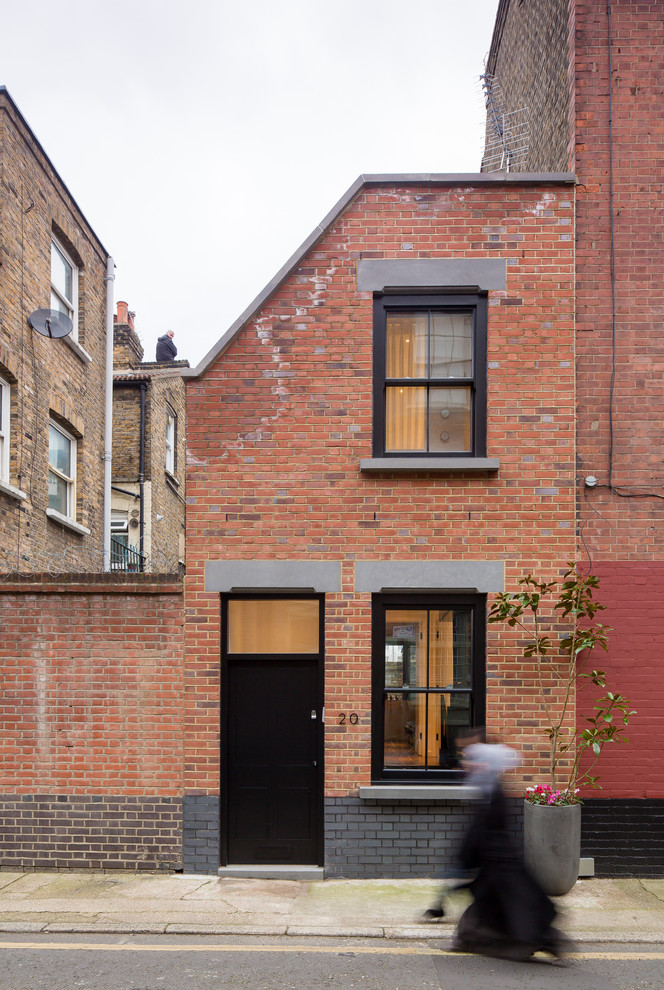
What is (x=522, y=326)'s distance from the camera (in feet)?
28.0

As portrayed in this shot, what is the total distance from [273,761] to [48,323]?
25.1 ft

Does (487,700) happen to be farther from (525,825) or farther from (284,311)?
(284,311)

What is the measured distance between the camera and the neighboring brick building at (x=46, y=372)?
1142 cm

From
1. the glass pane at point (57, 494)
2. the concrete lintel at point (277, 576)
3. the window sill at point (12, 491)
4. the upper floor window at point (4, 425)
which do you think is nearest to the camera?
the concrete lintel at point (277, 576)

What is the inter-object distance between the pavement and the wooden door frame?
16.5 inches

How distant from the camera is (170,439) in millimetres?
21391

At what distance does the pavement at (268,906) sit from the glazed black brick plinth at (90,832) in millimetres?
134

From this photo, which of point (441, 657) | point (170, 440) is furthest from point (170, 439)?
point (441, 657)

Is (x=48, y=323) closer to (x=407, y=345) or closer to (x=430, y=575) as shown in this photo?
(x=407, y=345)

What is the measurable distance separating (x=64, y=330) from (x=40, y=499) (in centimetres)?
269

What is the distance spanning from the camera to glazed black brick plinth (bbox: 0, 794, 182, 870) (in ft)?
26.8

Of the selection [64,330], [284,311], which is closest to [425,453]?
[284,311]

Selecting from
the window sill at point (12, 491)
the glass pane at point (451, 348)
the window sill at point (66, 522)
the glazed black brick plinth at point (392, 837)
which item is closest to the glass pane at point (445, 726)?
the glazed black brick plinth at point (392, 837)

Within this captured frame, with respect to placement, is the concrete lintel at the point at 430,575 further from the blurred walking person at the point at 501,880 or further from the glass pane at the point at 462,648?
the blurred walking person at the point at 501,880
